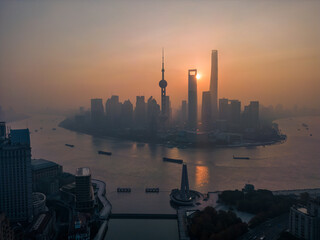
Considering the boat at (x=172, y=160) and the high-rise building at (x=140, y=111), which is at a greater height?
the high-rise building at (x=140, y=111)

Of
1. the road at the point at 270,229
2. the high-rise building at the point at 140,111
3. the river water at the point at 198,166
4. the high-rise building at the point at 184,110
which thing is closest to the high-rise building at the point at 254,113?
the high-rise building at the point at 184,110

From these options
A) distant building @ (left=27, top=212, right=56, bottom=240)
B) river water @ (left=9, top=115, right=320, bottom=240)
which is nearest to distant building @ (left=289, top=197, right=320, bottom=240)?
river water @ (left=9, top=115, right=320, bottom=240)

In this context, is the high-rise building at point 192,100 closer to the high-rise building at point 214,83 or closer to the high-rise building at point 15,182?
the high-rise building at point 214,83

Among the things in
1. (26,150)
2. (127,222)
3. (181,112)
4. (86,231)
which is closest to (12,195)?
(26,150)

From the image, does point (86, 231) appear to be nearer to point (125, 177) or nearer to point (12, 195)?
point (12, 195)

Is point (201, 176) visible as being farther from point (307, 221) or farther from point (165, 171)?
point (307, 221)

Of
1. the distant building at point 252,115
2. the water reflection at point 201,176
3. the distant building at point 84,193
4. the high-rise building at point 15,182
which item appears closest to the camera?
the high-rise building at point 15,182
